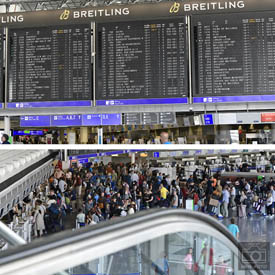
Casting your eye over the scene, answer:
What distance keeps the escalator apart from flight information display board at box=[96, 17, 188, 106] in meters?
3.50

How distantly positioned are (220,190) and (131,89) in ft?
17.9

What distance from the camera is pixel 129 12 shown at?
538 centimetres

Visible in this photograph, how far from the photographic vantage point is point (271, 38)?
5098mm

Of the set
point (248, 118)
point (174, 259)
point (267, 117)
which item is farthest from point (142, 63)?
point (174, 259)

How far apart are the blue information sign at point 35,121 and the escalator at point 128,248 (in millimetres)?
4052

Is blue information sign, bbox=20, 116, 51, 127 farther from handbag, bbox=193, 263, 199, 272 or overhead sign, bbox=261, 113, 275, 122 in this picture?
handbag, bbox=193, 263, 199, 272

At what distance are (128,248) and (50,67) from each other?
490 cm

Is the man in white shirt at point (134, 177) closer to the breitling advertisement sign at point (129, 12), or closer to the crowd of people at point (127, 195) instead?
the crowd of people at point (127, 195)

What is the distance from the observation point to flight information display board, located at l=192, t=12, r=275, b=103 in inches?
201

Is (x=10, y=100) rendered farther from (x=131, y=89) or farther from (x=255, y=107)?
(x=255, y=107)

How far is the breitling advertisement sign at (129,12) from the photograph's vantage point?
16.9ft

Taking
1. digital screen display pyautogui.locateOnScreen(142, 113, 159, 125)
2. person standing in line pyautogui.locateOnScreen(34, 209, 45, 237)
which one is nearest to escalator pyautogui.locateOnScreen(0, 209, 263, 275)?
digital screen display pyautogui.locateOnScreen(142, 113, 159, 125)

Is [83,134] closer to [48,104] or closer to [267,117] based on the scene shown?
[48,104]

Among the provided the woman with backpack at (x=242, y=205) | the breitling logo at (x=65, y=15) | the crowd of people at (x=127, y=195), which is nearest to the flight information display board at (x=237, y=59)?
the breitling logo at (x=65, y=15)
